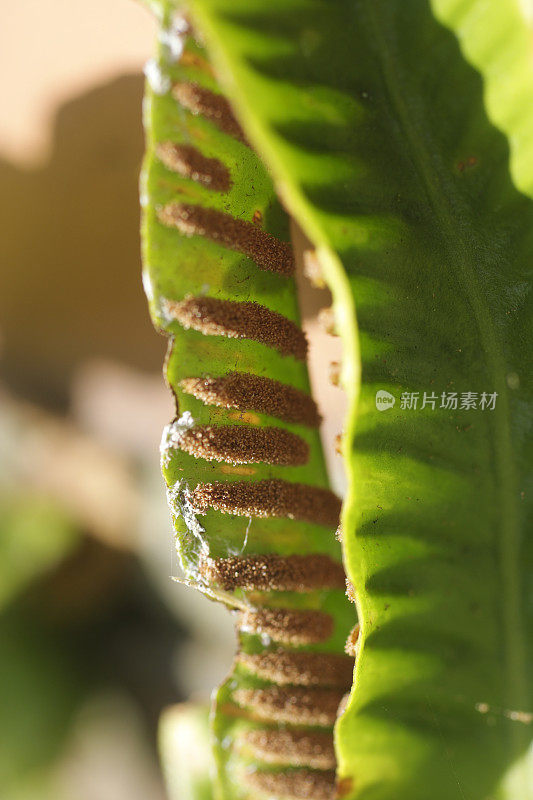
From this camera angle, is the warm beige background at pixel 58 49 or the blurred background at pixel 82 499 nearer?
the warm beige background at pixel 58 49

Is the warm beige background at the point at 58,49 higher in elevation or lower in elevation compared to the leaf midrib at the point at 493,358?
higher

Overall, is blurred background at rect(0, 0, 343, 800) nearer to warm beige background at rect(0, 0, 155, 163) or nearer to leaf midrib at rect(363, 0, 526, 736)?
warm beige background at rect(0, 0, 155, 163)

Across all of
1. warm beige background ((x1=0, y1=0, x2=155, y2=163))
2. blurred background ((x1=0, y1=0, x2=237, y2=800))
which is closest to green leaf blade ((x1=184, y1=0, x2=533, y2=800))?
warm beige background ((x1=0, y1=0, x2=155, y2=163))

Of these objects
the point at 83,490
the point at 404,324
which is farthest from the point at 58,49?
the point at 83,490

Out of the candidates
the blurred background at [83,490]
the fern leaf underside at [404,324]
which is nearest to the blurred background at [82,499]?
the blurred background at [83,490]

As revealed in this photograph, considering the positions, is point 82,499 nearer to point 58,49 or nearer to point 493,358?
point 58,49

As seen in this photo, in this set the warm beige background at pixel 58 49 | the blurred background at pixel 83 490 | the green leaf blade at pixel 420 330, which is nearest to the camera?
the green leaf blade at pixel 420 330

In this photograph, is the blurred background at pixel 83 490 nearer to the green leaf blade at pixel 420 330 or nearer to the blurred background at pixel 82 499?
the blurred background at pixel 82 499
